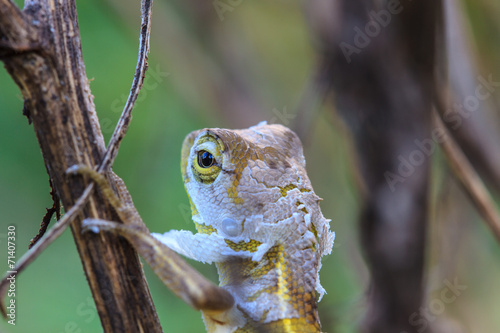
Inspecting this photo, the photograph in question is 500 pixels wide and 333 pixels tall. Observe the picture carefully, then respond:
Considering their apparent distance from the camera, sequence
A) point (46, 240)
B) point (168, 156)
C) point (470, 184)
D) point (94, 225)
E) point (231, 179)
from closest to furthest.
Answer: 1. point (46, 240)
2. point (94, 225)
3. point (231, 179)
4. point (470, 184)
5. point (168, 156)

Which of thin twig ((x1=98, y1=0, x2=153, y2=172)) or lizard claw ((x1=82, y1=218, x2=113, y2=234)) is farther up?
thin twig ((x1=98, y1=0, x2=153, y2=172))

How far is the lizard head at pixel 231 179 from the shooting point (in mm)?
2271

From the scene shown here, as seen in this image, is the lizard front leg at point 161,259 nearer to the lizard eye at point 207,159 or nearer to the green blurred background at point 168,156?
the lizard eye at point 207,159

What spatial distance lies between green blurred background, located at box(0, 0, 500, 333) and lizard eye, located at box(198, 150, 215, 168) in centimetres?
247

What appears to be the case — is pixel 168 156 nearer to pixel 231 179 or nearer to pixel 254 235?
pixel 231 179

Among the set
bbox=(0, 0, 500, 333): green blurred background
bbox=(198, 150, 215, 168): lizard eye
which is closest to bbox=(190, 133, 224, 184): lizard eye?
bbox=(198, 150, 215, 168): lizard eye

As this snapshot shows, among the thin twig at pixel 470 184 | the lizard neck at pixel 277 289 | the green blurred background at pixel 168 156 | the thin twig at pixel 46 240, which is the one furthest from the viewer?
the green blurred background at pixel 168 156

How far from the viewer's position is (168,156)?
19.7 ft

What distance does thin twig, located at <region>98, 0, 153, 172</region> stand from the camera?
162 cm

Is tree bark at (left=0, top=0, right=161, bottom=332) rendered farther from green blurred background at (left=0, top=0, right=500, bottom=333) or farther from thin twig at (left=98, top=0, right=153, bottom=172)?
green blurred background at (left=0, top=0, right=500, bottom=333)

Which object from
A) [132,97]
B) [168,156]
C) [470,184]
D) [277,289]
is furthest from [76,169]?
[168,156]

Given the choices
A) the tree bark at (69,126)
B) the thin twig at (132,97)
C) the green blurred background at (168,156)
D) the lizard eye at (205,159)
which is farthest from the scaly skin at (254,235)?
the green blurred background at (168,156)

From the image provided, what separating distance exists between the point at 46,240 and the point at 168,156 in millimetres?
4602

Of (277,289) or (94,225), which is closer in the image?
(94,225)
